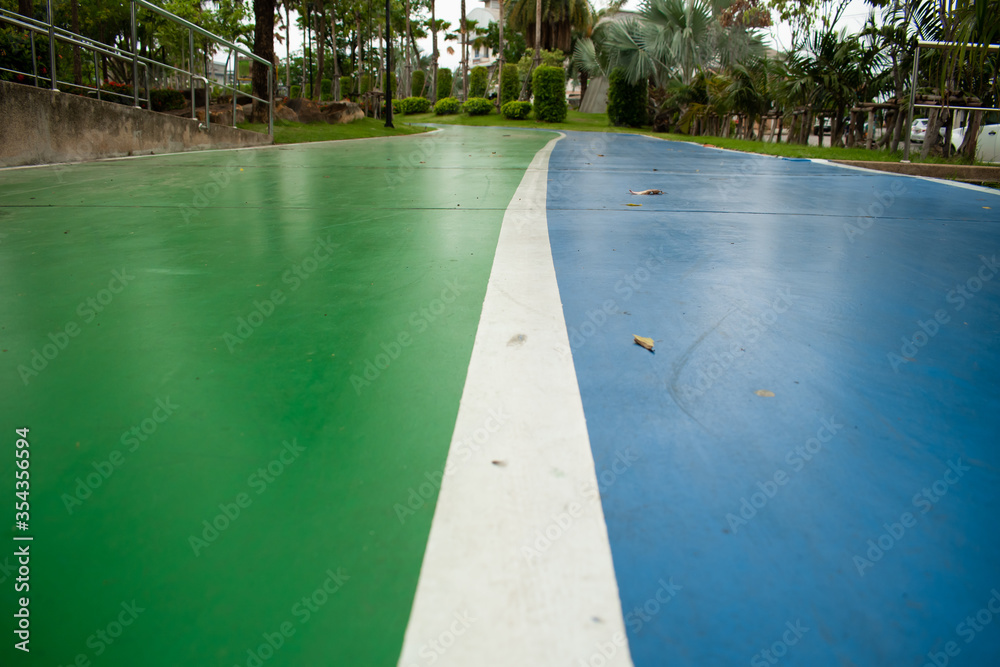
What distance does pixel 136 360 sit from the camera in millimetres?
1710

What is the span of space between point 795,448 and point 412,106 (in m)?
38.2

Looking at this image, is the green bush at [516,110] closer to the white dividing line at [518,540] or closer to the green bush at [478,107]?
the green bush at [478,107]

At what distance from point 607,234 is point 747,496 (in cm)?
238

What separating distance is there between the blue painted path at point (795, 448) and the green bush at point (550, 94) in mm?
28711

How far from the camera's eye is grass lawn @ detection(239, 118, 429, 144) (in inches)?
509

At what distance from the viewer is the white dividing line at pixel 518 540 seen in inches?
34.5

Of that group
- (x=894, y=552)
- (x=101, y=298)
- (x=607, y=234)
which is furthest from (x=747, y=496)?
(x=607, y=234)

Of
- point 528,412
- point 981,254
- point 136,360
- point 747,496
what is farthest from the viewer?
point 981,254

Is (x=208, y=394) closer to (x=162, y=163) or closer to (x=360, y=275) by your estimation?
(x=360, y=275)

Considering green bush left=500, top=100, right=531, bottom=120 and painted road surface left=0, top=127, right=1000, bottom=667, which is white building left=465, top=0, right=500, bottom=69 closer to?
green bush left=500, top=100, right=531, bottom=120

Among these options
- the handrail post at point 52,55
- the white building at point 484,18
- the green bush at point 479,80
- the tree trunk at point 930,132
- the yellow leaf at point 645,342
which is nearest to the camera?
the yellow leaf at point 645,342

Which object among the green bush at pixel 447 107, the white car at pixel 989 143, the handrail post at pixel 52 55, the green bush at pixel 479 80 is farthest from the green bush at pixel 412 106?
the handrail post at pixel 52 55

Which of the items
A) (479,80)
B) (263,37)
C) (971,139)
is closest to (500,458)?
(971,139)

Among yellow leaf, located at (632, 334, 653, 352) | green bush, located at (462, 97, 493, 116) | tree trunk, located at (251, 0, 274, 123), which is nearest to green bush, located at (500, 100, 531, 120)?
green bush, located at (462, 97, 493, 116)
